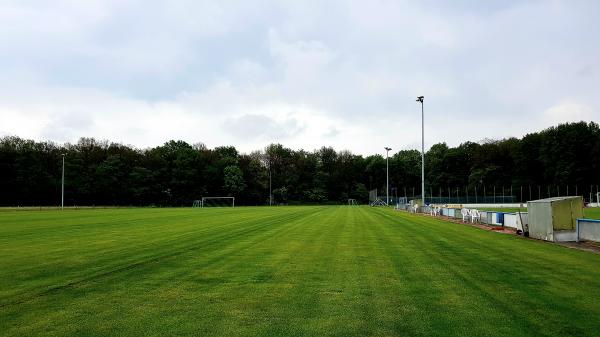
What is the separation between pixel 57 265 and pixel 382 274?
738cm

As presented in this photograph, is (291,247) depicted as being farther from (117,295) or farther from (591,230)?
(591,230)

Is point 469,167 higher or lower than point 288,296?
higher

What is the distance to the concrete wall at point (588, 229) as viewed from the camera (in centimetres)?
1580

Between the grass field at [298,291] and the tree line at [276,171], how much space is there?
80.2 meters

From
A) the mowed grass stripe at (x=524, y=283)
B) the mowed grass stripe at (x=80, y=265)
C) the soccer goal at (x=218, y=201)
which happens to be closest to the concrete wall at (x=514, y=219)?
the mowed grass stripe at (x=524, y=283)

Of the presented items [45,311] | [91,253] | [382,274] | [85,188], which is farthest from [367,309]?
[85,188]

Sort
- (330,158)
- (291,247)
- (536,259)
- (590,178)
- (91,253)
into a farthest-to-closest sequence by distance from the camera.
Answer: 1. (330,158)
2. (590,178)
3. (291,247)
4. (91,253)
5. (536,259)

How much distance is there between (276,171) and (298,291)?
111 m

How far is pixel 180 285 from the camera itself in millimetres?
8484

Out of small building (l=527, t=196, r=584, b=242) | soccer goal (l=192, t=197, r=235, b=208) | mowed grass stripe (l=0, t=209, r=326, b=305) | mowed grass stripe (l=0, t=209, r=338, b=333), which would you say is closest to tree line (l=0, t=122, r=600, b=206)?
soccer goal (l=192, t=197, r=235, b=208)

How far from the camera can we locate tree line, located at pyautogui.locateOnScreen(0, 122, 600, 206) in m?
A: 86.5

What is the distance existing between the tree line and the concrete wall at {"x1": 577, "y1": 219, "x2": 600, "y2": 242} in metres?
74.8

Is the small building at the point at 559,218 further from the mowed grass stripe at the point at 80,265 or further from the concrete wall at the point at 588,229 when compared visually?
the mowed grass stripe at the point at 80,265

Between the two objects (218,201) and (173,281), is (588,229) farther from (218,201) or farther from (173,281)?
(218,201)
